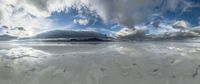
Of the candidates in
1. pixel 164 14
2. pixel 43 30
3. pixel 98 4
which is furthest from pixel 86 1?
pixel 164 14

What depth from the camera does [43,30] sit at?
21.0ft

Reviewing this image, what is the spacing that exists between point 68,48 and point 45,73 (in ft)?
4.13

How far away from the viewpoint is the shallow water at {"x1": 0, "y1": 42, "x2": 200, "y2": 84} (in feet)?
18.9

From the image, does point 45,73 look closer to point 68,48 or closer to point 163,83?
point 68,48

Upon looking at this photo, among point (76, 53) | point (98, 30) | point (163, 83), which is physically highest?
point (98, 30)

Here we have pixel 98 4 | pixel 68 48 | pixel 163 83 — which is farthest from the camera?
pixel 68 48

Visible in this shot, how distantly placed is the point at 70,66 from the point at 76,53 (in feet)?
2.01

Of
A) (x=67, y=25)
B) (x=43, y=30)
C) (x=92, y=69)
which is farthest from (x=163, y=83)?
(x=43, y=30)

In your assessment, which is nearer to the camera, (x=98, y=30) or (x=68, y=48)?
(x=98, y=30)

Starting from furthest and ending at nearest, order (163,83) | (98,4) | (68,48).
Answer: (68,48) → (98,4) → (163,83)

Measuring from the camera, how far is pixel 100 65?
19.9 ft

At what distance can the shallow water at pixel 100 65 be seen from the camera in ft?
18.9

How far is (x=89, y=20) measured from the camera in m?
6.32

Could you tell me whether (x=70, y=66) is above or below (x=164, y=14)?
below
